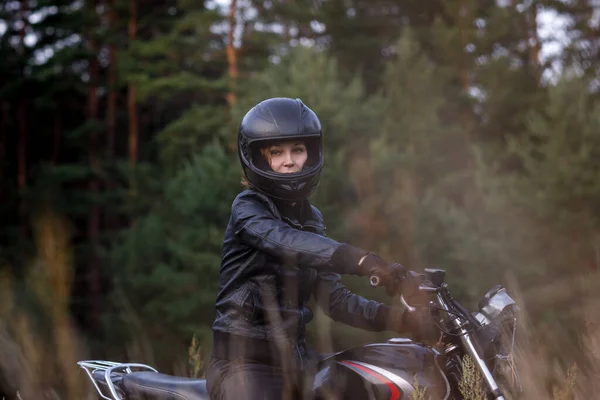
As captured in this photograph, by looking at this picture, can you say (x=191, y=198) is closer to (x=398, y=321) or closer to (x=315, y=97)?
(x=315, y=97)

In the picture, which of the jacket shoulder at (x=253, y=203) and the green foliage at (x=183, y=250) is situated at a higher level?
the jacket shoulder at (x=253, y=203)

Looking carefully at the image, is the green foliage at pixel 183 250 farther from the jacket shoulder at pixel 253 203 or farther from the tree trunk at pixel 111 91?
the jacket shoulder at pixel 253 203

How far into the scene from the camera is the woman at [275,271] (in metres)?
3.11

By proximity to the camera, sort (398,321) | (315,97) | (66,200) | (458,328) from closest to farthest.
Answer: (458,328)
(398,321)
(315,97)
(66,200)

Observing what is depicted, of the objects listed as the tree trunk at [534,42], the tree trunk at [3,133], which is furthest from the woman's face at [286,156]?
the tree trunk at [3,133]

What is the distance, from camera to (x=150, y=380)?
3559 mm

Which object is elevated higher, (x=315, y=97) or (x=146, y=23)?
(x=146, y=23)

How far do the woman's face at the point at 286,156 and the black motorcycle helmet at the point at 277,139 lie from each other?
0.10 feet

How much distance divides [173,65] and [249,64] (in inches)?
117

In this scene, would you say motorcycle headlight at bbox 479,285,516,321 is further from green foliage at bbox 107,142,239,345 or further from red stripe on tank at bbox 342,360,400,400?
green foliage at bbox 107,142,239,345

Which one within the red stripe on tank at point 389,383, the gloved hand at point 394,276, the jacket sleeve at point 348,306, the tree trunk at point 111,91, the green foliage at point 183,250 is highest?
the tree trunk at point 111,91

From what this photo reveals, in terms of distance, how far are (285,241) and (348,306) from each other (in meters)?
0.70

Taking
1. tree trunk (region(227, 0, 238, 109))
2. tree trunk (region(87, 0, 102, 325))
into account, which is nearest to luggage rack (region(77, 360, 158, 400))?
tree trunk (region(227, 0, 238, 109))

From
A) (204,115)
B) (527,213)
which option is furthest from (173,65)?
(527,213)
